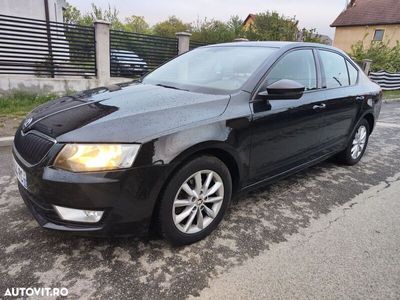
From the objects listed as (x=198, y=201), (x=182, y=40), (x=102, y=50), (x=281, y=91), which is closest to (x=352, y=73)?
(x=281, y=91)

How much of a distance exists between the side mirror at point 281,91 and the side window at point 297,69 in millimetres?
157

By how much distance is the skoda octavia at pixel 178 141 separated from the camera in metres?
2.00

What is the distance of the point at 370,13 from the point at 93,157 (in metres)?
40.4

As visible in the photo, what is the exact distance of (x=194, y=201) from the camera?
7.91 ft

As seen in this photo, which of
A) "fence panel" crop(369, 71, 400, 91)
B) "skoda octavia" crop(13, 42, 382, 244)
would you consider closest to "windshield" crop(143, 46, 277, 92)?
"skoda octavia" crop(13, 42, 382, 244)

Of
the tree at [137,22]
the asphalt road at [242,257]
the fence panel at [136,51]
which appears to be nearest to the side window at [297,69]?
the asphalt road at [242,257]

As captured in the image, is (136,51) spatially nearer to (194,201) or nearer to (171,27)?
(194,201)

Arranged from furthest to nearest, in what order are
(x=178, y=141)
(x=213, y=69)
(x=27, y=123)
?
(x=213, y=69)
(x=27, y=123)
(x=178, y=141)

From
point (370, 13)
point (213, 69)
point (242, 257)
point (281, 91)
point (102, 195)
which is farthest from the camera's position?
point (370, 13)

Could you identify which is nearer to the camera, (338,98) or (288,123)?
(288,123)

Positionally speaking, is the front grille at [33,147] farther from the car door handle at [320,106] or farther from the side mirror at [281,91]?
the car door handle at [320,106]

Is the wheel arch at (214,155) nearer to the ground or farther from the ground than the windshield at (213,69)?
nearer to the ground

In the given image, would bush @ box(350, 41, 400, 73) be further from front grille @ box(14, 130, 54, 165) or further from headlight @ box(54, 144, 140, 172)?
front grille @ box(14, 130, 54, 165)

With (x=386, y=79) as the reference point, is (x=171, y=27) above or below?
above
